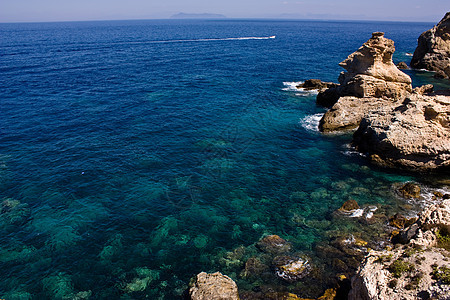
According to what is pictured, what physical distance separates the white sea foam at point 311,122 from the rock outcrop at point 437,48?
189ft

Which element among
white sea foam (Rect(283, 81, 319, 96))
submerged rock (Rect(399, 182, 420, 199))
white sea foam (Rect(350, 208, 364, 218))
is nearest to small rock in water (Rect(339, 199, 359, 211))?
→ white sea foam (Rect(350, 208, 364, 218))

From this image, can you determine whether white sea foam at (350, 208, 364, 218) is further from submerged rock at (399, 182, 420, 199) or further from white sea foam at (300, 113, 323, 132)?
white sea foam at (300, 113, 323, 132)

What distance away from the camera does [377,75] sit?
176ft

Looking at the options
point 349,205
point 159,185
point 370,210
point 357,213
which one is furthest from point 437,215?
point 159,185

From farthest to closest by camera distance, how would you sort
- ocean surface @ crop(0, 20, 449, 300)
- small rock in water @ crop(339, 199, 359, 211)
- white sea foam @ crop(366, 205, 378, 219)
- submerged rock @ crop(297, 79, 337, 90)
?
submerged rock @ crop(297, 79, 337, 90), small rock in water @ crop(339, 199, 359, 211), white sea foam @ crop(366, 205, 378, 219), ocean surface @ crop(0, 20, 449, 300)

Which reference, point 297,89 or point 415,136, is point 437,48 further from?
point 415,136

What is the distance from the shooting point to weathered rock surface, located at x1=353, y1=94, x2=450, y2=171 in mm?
36594

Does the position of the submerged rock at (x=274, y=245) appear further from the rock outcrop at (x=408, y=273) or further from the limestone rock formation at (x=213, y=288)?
the rock outcrop at (x=408, y=273)

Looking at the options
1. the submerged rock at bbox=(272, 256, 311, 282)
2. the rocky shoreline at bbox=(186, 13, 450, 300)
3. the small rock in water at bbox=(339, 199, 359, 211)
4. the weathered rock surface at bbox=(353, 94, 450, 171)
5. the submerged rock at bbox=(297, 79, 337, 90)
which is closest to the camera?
the rocky shoreline at bbox=(186, 13, 450, 300)

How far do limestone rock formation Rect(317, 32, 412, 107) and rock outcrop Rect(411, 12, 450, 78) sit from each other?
46.0 metres

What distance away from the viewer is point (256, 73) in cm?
8875

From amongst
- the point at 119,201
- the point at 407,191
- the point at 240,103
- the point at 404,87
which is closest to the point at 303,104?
the point at 240,103

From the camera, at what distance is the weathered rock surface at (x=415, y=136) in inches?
1441

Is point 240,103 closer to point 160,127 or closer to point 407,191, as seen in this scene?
point 160,127
